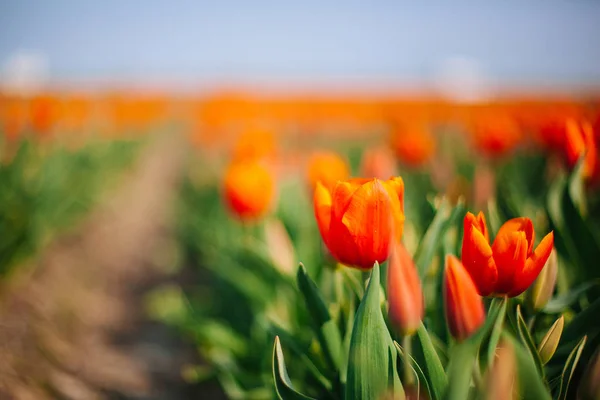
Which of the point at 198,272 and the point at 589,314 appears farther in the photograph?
the point at 198,272

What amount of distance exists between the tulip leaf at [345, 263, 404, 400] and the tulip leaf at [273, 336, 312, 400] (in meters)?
0.17

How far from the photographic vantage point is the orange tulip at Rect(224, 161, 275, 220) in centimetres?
190

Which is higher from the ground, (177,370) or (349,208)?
(349,208)

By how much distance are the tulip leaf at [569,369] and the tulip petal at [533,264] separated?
0.16 metres

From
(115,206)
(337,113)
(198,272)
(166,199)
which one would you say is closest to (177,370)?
(198,272)

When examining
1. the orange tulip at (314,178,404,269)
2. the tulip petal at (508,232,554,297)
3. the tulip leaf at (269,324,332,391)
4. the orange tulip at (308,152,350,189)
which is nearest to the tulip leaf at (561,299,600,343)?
the tulip petal at (508,232,554,297)

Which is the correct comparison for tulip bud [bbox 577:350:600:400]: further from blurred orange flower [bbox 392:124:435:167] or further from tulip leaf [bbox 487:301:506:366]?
blurred orange flower [bbox 392:124:435:167]

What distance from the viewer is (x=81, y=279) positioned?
11.4 ft

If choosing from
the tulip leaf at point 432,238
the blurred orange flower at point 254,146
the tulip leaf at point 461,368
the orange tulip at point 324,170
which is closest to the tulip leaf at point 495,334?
the tulip leaf at point 461,368

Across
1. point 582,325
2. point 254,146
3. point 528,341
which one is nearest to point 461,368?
point 528,341

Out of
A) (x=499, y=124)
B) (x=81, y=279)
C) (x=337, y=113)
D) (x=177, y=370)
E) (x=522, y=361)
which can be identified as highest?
(x=337, y=113)

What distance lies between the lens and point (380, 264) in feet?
3.27

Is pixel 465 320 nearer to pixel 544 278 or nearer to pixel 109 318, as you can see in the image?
pixel 544 278

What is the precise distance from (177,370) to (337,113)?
475 inches
